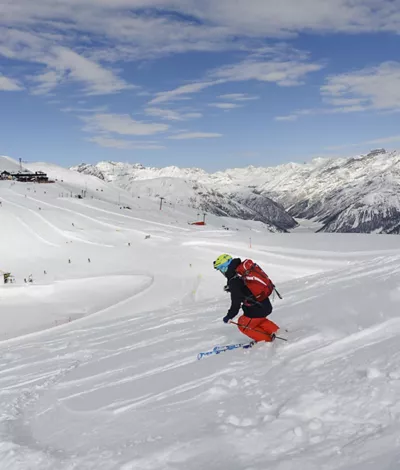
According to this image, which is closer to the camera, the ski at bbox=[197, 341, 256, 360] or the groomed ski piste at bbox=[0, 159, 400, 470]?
the groomed ski piste at bbox=[0, 159, 400, 470]

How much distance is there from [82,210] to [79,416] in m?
66.2

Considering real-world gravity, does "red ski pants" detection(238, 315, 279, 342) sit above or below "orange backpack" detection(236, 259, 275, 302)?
below

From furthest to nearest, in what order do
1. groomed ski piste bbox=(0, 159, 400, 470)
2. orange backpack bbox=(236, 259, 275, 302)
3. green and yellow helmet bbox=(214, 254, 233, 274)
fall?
green and yellow helmet bbox=(214, 254, 233, 274) → orange backpack bbox=(236, 259, 275, 302) → groomed ski piste bbox=(0, 159, 400, 470)

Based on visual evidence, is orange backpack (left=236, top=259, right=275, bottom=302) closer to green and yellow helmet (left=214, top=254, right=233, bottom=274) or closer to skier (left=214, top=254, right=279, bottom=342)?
skier (left=214, top=254, right=279, bottom=342)

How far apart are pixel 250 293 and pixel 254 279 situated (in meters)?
0.37

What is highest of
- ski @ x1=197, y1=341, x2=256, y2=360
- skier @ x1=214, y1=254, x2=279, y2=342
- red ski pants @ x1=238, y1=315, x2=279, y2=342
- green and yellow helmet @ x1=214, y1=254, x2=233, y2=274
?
green and yellow helmet @ x1=214, y1=254, x2=233, y2=274

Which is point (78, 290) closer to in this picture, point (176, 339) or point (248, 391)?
point (176, 339)

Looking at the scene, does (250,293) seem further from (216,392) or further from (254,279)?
(216,392)

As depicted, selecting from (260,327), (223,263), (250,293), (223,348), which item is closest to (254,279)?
(250,293)

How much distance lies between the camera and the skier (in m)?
9.04

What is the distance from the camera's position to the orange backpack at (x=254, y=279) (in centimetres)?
Answer: 899

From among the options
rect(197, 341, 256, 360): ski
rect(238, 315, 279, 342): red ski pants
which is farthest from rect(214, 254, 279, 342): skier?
rect(197, 341, 256, 360): ski

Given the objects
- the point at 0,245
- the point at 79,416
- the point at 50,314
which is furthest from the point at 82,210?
the point at 79,416

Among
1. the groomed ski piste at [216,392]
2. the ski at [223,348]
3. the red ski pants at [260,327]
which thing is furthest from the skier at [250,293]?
the groomed ski piste at [216,392]
